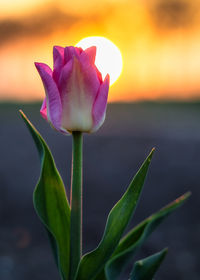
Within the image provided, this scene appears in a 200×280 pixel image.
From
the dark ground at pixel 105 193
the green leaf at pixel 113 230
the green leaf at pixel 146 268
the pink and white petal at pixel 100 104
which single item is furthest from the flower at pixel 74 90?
the dark ground at pixel 105 193

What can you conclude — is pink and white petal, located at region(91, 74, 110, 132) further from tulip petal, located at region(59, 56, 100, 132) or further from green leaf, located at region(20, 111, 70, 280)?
green leaf, located at region(20, 111, 70, 280)

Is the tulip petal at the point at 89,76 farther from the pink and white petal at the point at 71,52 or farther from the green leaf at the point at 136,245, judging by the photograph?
the green leaf at the point at 136,245

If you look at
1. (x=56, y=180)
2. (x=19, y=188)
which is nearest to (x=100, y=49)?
(x=56, y=180)

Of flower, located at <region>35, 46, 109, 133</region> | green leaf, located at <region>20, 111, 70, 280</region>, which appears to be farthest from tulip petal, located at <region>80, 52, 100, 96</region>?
green leaf, located at <region>20, 111, 70, 280</region>

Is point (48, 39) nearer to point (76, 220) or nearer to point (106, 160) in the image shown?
point (106, 160)

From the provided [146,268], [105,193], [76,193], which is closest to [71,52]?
[76,193]

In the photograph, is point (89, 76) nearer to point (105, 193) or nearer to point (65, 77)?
point (65, 77)
